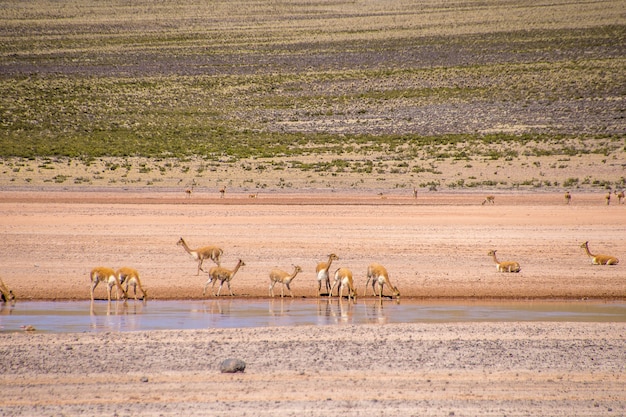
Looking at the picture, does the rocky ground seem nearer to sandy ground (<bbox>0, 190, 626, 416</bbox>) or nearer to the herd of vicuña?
sandy ground (<bbox>0, 190, 626, 416</bbox>)

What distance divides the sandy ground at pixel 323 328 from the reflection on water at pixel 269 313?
0.62 metres

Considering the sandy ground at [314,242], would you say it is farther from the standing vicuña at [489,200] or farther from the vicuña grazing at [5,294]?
the vicuña grazing at [5,294]

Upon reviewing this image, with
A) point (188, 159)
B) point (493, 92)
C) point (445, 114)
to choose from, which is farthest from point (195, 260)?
point (493, 92)

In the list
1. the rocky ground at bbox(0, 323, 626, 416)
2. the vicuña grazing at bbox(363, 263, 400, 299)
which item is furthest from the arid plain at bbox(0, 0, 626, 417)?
the vicuña grazing at bbox(363, 263, 400, 299)

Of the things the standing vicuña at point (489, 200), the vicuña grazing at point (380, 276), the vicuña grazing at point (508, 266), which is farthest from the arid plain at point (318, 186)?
the standing vicuña at point (489, 200)

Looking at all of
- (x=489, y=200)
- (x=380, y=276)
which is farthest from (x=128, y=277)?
(x=489, y=200)

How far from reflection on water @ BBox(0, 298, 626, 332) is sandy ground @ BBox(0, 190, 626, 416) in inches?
24.4

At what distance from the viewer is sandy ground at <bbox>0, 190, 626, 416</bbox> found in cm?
909

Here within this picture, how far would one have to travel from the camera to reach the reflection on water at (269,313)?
12.9 meters

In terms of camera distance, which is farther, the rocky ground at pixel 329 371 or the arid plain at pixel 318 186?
the arid plain at pixel 318 186

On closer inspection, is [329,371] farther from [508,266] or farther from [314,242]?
[314,242]

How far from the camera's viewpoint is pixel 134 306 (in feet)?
47.1

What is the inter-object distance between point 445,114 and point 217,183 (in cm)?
Answer: 2303

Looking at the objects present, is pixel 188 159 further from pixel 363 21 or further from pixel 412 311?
pixel 363 21
